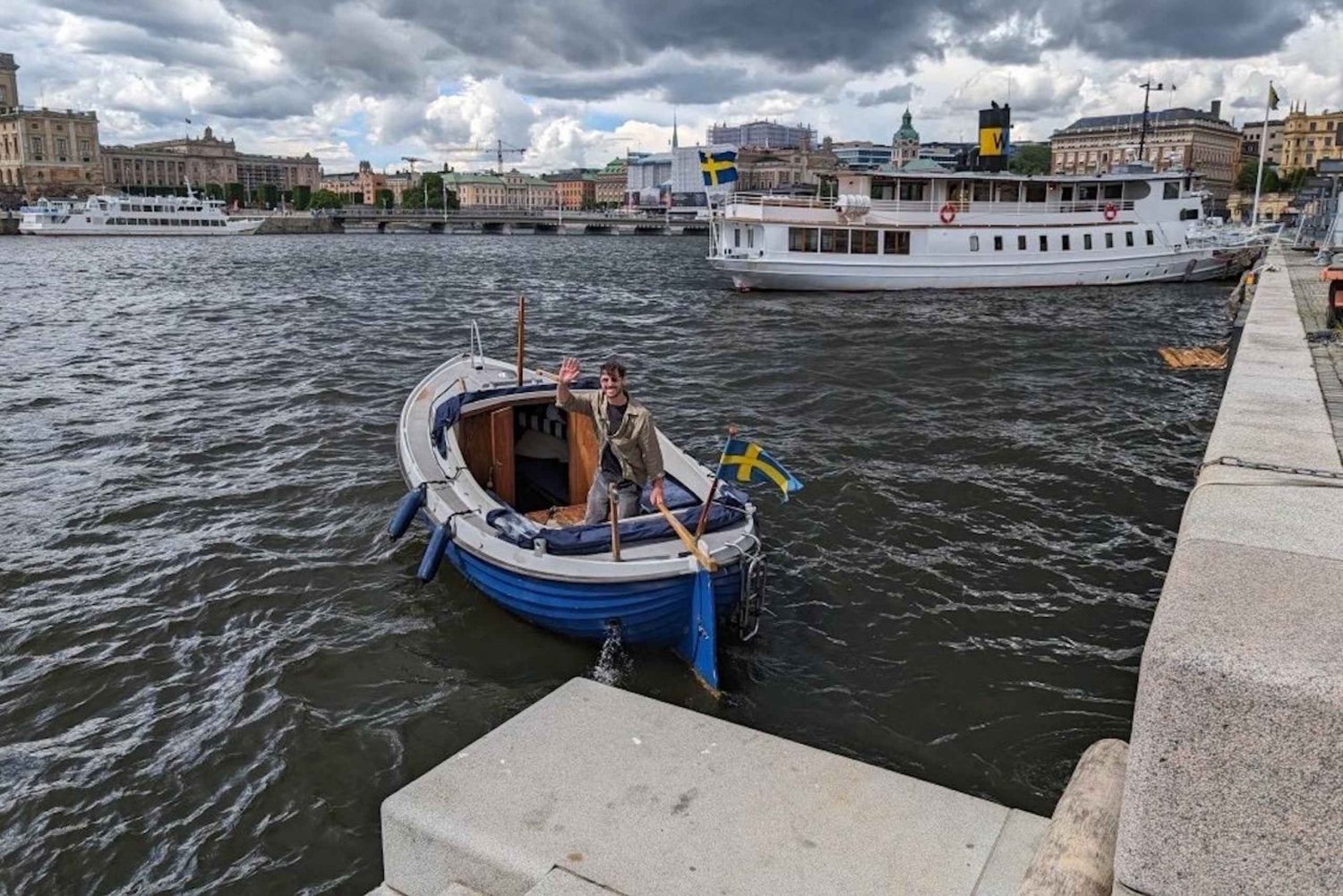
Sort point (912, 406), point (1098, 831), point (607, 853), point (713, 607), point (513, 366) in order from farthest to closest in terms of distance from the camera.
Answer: point (912, 406), point (513, 366), point (713, 607), point (607, 853), point (1098, 831)

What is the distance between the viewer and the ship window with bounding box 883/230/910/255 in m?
43.9

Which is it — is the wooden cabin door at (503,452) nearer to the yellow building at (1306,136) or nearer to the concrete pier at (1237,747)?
the concrete pier at (1237,747)

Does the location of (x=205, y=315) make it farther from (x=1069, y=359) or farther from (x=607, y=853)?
(x=607, y=853)

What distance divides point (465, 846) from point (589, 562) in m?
4.75

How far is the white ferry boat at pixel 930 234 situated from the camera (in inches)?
1705

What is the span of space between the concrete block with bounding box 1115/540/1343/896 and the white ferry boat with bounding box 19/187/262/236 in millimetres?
149077

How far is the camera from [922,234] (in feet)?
143

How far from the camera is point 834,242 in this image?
4378 centimetres

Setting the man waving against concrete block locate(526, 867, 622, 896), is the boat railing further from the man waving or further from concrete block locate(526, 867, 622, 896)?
concrete block locate(526, 867, 622, 896)

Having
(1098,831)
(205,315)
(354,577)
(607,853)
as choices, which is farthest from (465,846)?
(205,315)

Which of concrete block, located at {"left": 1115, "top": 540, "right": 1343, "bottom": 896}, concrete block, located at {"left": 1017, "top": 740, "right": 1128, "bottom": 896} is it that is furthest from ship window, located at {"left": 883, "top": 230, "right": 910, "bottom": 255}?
concrete block, located at {"left": 1115, "top": 540, "right": 1343, "bottom": 896}

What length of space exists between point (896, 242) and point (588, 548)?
3782 centimetres

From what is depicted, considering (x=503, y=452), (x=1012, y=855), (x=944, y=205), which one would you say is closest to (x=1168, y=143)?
(x=944, y=205)

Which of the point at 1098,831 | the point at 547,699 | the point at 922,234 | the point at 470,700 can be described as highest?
the point at 922,234
